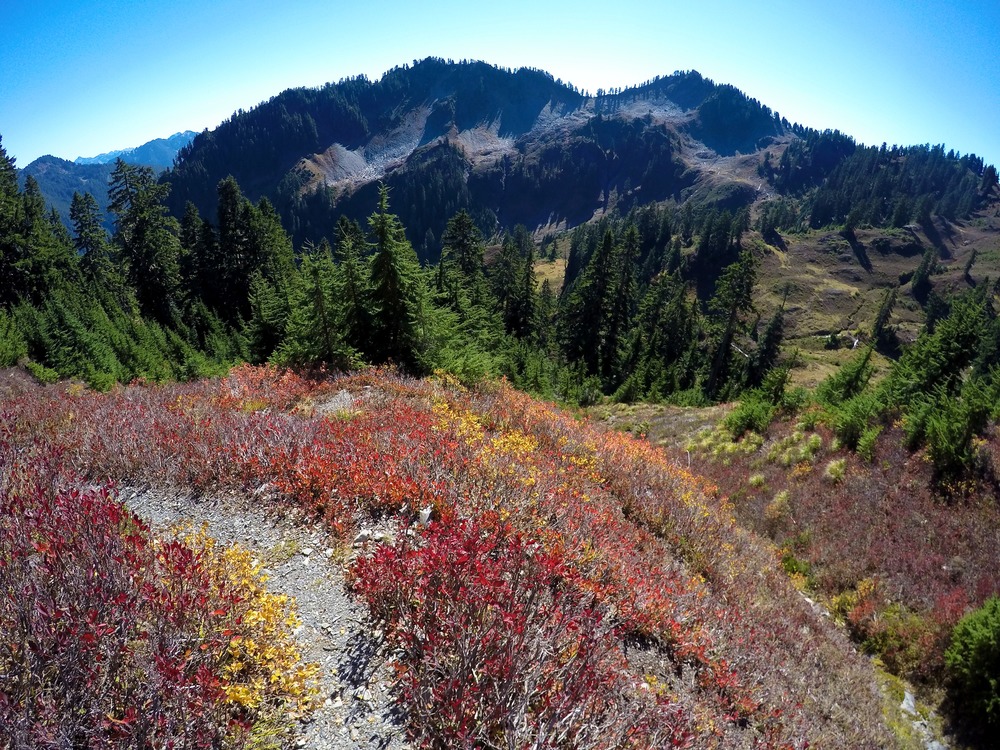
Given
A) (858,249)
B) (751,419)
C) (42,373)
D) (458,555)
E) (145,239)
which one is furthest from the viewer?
(858,249)

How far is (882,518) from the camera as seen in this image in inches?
497

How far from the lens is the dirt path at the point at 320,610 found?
3631mm

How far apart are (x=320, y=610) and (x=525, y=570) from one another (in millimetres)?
2213

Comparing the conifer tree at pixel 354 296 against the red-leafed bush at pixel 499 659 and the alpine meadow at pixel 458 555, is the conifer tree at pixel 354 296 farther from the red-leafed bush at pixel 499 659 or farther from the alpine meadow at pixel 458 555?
the red-leafed bush at pixel 499 659

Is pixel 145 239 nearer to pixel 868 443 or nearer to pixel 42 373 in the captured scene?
pixel 42 373

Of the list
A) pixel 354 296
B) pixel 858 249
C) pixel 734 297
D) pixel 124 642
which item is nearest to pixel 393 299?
pixel 354 296

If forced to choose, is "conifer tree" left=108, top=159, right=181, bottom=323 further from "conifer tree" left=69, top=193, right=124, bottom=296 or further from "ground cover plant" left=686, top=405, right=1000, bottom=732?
"ground cover plant" left=686, top=405, right=1000, bottom=732

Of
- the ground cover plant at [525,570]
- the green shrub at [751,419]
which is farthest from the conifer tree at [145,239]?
the green shrub at [751,419]

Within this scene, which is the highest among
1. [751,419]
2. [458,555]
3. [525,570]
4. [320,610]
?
[458,555]

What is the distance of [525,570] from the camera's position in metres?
4.56

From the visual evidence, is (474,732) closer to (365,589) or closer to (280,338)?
(365,589)

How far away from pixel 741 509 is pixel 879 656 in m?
5.31

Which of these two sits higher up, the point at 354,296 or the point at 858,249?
the point at 858,249

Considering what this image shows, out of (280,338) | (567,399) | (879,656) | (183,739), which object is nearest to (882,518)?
(879,656)
